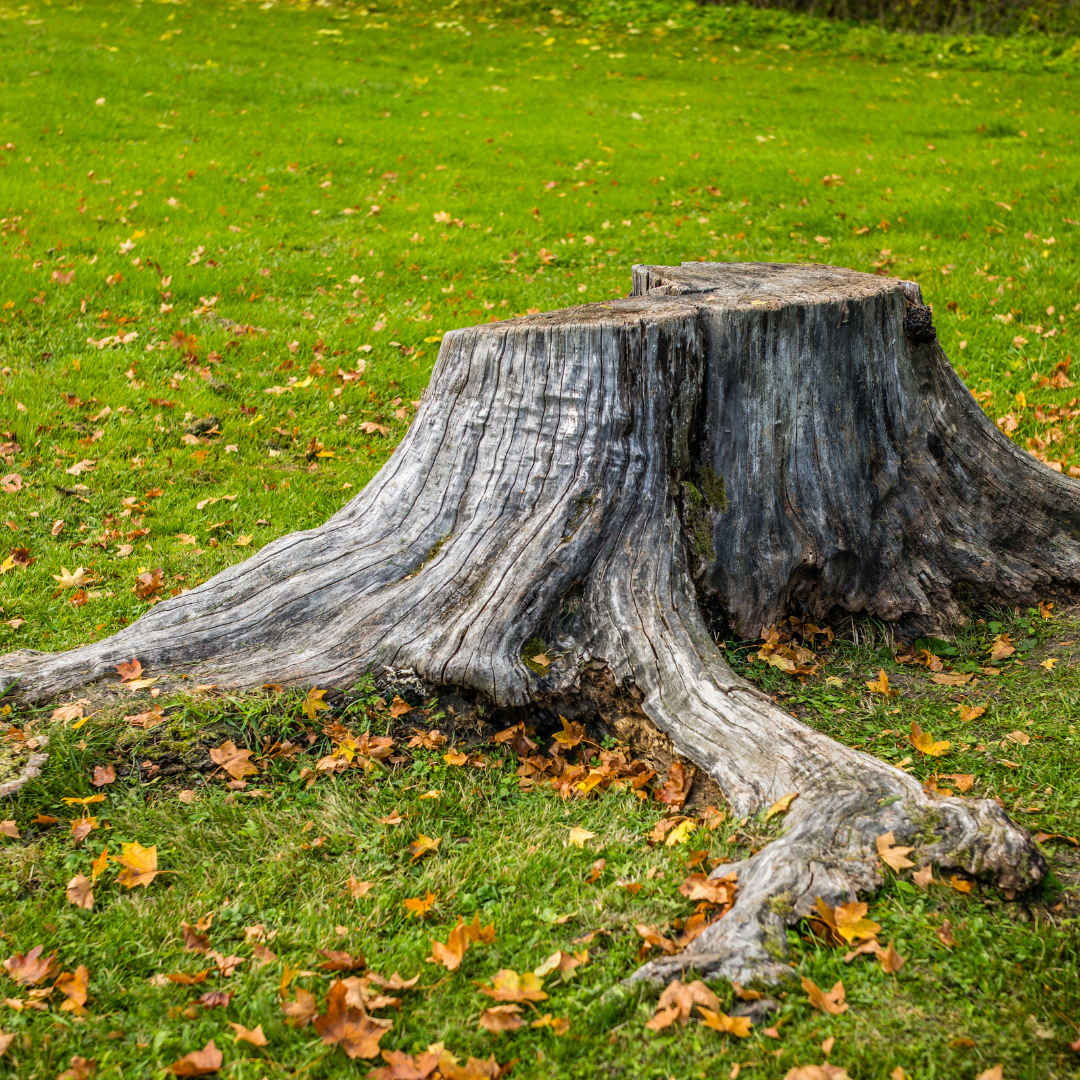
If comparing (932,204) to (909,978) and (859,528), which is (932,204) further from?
(909,978)

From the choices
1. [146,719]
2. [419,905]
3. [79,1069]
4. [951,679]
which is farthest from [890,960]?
[146,719]

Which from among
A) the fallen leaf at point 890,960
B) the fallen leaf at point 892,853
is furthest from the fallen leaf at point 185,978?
the fallen leaf at point 892,853

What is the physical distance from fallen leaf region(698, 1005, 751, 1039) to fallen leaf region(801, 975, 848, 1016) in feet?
0.59

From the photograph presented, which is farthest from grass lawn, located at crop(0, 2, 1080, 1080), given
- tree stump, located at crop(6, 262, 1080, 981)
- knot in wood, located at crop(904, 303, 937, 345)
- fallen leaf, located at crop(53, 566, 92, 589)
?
knot in wood, located at crop(904, 303, 937, 345)

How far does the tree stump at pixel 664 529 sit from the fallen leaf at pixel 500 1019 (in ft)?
3.37

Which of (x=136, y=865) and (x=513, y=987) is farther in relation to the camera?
(x=136, y=865)

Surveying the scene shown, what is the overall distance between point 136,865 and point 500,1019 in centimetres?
134

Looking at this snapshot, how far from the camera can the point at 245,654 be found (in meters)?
3.56

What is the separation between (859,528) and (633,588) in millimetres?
1317

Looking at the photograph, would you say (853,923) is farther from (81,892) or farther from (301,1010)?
(81,892)

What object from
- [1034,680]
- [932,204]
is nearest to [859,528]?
[1034,680]

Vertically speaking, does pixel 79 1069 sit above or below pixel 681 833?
below

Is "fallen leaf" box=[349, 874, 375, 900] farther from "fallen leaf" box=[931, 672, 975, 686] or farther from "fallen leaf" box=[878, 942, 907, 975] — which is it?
"fallen leaf" box=[931, 672, 975, 686]

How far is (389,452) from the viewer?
6.43 metres
